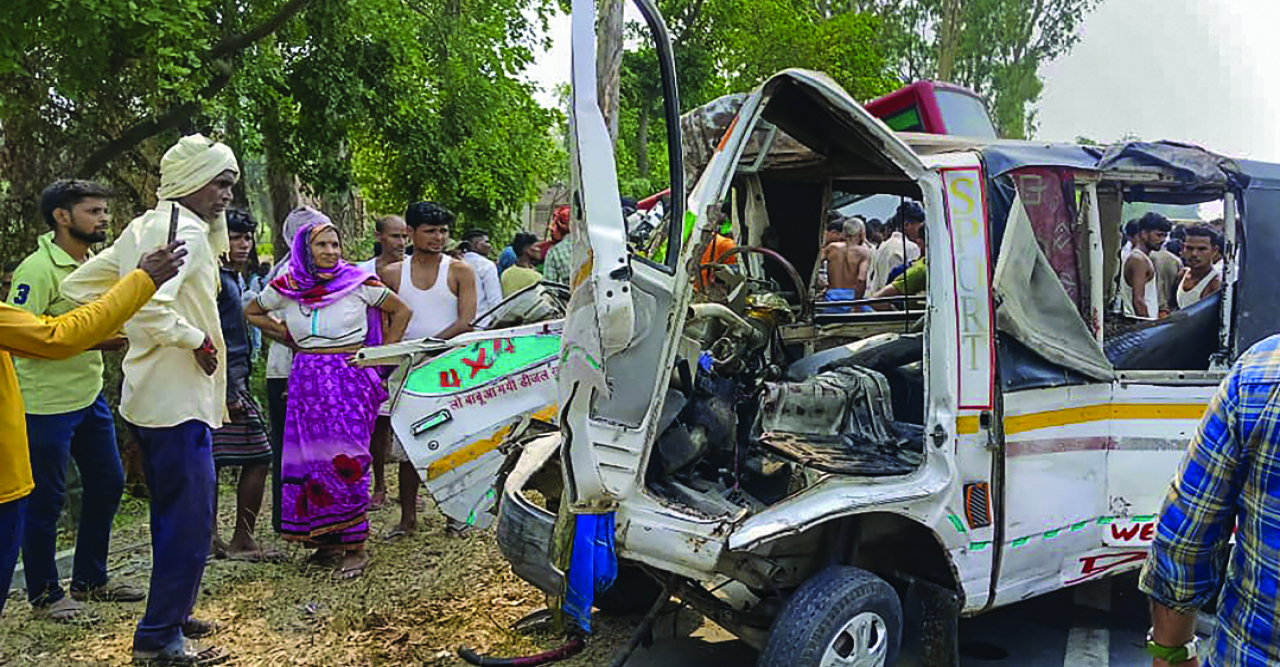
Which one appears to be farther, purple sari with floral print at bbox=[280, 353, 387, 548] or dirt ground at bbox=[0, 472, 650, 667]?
purple sari with floral print at bbox=[280, 353, 387, 548]

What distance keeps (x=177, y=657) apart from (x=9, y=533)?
928 millimetres

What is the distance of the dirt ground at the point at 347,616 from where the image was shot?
4.18m

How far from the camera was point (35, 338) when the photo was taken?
9.97ft

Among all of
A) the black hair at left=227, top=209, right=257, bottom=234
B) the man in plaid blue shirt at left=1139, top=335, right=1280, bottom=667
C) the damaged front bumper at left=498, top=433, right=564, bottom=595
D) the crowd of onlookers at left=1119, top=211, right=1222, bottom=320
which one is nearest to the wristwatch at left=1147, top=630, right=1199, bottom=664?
the man in plaid blue shirt at left=1139, top=335, right=1280, bottom=667

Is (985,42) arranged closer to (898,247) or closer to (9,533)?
(898,247)

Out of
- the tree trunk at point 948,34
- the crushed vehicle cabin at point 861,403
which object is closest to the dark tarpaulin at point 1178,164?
the crushed vehicle cabin at point 861,403

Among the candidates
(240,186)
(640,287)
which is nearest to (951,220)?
(640,287)

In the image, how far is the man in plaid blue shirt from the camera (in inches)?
69.6

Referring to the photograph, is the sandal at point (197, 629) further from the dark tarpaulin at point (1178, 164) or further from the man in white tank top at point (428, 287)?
the dark tarpaulin at point (1178, 164)

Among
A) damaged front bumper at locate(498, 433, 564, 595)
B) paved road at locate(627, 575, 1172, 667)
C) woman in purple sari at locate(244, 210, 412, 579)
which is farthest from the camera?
woman in purple sari at locate(244, 210, 412, 579)

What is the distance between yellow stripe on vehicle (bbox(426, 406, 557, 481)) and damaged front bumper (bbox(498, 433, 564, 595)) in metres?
0.37

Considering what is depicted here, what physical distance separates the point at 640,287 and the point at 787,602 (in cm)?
115

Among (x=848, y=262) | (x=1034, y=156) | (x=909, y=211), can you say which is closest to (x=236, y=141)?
(x=848, y=262)

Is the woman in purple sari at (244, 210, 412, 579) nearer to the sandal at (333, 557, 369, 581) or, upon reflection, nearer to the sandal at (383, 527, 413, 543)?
the sandal at (333, 557, 369, 581)
